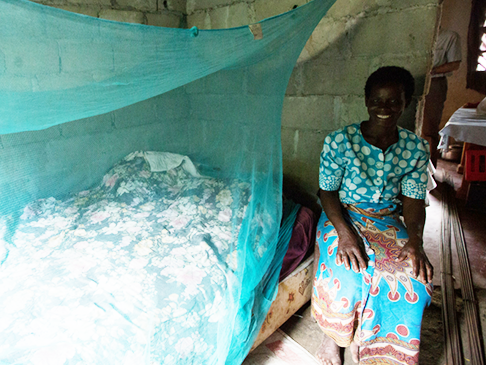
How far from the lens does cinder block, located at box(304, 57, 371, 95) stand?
1.80 metres

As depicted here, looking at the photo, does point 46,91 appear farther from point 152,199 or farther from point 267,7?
point 267,7

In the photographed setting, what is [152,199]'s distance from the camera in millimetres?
1938

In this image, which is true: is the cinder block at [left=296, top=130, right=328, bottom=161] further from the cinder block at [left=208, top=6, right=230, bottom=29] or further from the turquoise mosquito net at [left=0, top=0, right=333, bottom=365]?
the cinder block at [left=208, top=6, right=230, bottom=29]

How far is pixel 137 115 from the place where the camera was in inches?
65.7

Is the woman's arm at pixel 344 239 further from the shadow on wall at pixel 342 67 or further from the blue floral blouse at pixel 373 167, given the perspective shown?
the shadow on wall at pixel 342 67

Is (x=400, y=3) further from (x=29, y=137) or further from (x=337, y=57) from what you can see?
(x=29, y=137)

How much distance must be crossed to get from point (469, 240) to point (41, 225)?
2.98 meters

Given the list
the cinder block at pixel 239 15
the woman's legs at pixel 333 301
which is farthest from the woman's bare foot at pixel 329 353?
the cinder block at pixel 239 15

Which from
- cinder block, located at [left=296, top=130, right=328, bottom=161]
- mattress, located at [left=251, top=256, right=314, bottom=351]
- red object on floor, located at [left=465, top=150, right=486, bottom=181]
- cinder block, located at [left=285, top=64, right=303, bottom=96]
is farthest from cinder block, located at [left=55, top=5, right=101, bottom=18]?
red object on floor, located at [left=465, top=150, right=486, bottom=181]

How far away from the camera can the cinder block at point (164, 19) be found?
2.40 meters

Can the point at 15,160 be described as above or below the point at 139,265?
above

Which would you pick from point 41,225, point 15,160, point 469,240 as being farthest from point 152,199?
point 469,240

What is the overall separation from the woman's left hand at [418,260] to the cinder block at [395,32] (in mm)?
998

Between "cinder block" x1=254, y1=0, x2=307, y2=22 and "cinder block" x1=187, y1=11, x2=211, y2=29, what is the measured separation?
1.60 feet
